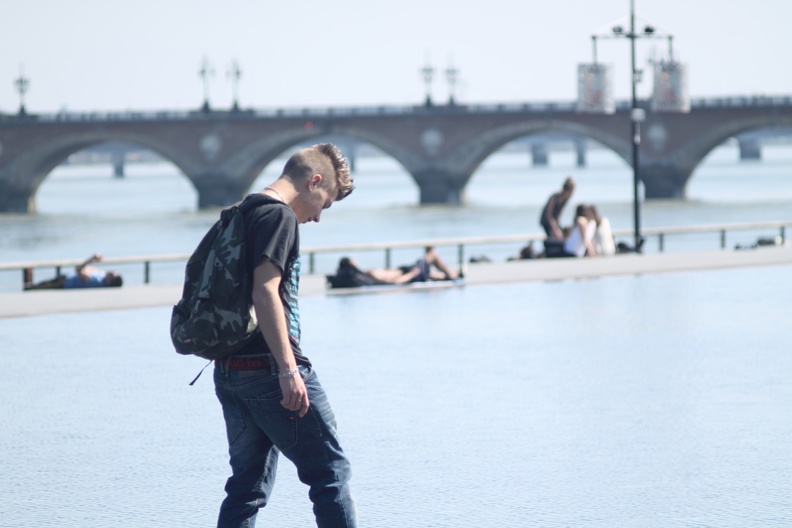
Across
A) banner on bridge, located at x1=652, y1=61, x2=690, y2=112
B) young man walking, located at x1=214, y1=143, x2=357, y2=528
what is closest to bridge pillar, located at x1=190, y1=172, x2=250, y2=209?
banner on bridge, located at x1=652, y1=61, x2=690, y2=112

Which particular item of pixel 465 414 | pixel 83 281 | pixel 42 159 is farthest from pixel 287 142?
pixel 465 414

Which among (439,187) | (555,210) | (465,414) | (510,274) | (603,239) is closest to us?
(465,414)

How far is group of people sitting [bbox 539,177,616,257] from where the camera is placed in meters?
20.2

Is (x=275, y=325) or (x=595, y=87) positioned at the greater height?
(x=595, y=87)

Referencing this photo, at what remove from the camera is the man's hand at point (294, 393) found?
426 cm

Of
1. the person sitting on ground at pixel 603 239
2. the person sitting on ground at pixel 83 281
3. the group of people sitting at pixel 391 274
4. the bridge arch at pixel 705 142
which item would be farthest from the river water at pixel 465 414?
the bridge arch at pixel 705 142

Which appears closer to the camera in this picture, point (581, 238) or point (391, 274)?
point (391, 274)

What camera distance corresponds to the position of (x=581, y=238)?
20547mm

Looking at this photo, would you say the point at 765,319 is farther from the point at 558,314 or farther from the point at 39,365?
the point at 39,365

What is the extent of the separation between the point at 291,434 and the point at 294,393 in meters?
0.19

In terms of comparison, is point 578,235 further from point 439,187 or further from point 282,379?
point 439,187

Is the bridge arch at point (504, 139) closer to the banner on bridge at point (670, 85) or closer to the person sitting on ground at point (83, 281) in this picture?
the banner on bridge at point (670, 85)

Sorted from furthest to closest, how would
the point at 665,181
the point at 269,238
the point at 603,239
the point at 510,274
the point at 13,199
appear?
the point at 13,199
the point at 665,181
the point at 603,239
the point at 510,274
the point at 269,238

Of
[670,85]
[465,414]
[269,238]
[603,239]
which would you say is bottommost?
[465,414]
